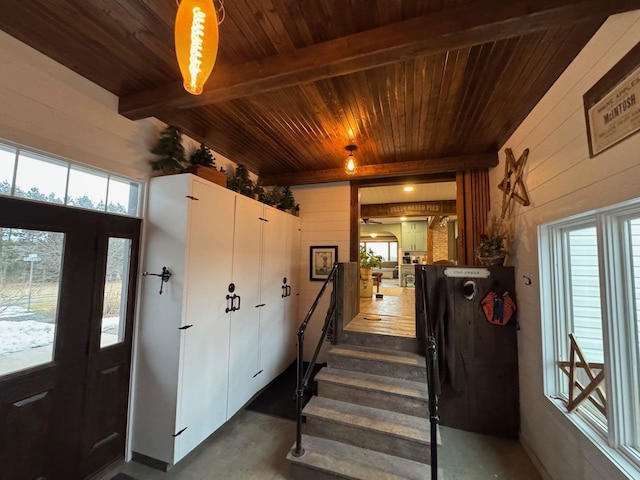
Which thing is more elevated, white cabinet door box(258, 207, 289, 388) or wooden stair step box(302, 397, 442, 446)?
white cabinet door box(258, 207, 289, 388)

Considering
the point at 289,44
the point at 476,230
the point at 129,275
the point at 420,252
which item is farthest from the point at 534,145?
the point at 420,252

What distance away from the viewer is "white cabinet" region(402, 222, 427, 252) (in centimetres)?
1014

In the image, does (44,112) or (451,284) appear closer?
(44,112)

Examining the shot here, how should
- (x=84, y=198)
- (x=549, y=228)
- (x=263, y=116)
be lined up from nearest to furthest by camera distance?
(x=84, y=198), (x=549, y=228), (x=263, y=116)

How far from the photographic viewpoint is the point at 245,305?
306 cm

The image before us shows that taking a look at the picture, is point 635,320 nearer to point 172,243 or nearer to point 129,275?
point 172,243

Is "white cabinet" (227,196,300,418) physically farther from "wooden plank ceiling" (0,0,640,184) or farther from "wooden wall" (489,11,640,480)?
"wooden wall" (489,11,640,480)

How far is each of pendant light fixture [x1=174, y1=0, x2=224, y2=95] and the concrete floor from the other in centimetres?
278

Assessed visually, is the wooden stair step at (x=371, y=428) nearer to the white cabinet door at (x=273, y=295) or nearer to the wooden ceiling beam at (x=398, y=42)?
the white cabinet door at (x=273, y=295)

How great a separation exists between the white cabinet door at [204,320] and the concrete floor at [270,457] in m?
0.14

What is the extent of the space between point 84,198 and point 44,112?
60cm

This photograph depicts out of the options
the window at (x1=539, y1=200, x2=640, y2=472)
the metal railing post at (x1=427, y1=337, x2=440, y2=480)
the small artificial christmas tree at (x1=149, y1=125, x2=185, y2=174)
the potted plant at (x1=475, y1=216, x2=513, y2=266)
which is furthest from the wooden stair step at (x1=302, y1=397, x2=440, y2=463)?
the small artificial christmas tree at (x1=149, y1=125, x2=185, y2=174)

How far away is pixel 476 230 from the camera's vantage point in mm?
3482

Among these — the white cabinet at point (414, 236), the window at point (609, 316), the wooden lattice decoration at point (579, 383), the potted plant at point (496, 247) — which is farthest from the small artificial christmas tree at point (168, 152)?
the white cabinet at point (414, 236)
